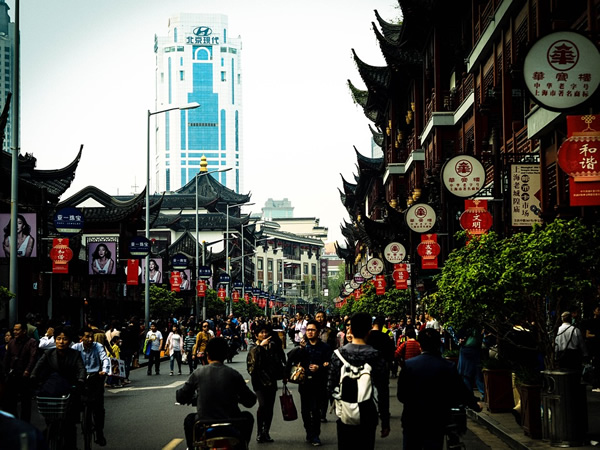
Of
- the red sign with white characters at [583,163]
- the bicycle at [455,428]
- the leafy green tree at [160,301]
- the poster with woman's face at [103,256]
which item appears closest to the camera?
the bicycle at [455,428]

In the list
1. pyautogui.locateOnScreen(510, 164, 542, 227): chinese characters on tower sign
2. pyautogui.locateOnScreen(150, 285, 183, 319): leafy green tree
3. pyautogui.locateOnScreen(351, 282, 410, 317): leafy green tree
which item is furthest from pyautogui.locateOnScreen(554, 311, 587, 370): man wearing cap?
pyautogui.locateOnScreen(150, 285, 183, 319): leafy green tree

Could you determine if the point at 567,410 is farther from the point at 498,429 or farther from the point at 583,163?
the point at 583,163

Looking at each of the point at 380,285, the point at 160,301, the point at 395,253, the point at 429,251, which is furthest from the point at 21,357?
the point at 160,301

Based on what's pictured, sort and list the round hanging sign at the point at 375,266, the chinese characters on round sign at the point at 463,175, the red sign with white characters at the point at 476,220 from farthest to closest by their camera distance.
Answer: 1. the round hanging sign at the point at 375,266
2. the chinese characters on round sign at the point at 463,175
3. the red sign with white characters at the point at 476,220

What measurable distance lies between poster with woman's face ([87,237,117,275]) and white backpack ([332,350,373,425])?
3315 centimetres

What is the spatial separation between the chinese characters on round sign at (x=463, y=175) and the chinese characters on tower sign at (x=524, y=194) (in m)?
2.40

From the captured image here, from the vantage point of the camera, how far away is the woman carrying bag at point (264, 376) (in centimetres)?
1296

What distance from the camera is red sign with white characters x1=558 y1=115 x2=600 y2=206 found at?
13125 mm

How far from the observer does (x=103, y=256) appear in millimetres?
40344

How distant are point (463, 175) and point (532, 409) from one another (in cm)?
1248

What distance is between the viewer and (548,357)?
46.2 feet

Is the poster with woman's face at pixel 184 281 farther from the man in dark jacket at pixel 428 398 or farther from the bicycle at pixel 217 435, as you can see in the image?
the bicycle at pixel 217 435

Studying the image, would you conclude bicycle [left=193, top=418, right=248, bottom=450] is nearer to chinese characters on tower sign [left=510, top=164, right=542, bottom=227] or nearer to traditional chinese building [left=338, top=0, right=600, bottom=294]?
traditional chinese building [left=338, top=0, right=600, bottom=294]

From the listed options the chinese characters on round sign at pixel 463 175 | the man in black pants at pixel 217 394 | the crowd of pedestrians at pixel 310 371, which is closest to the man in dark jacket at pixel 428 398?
the crowd of pedestrians at pixel 310 371
